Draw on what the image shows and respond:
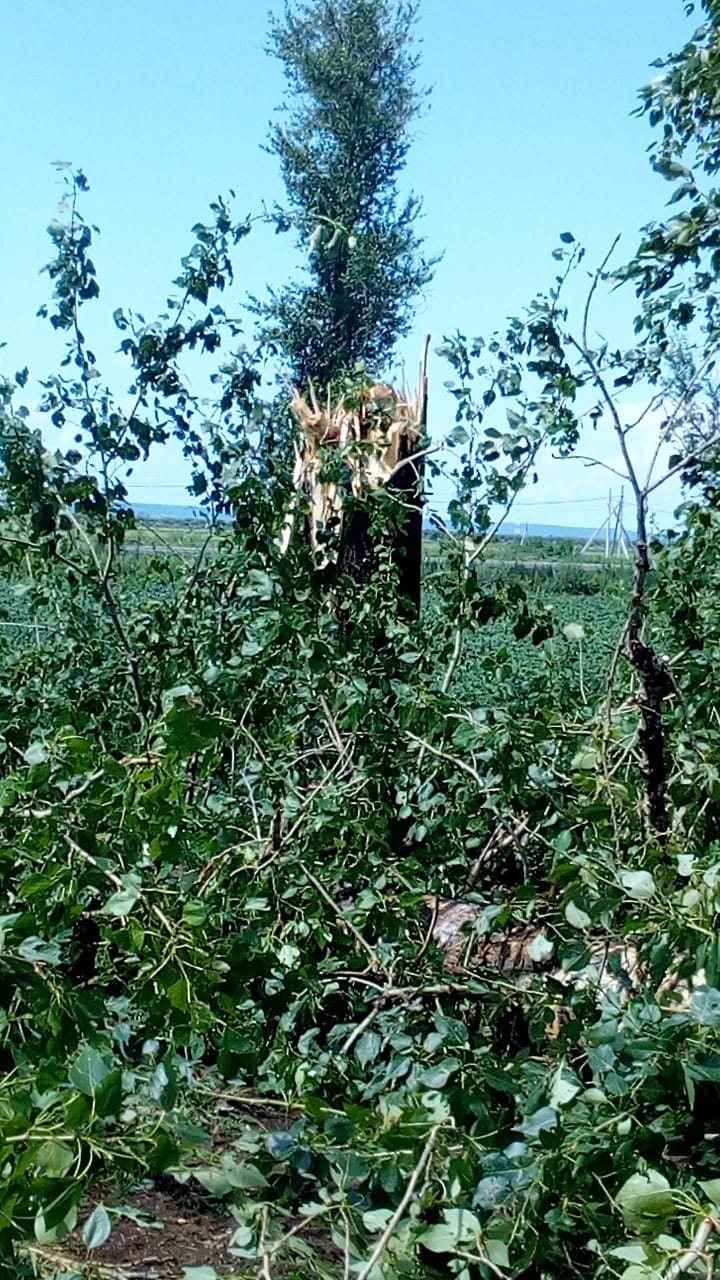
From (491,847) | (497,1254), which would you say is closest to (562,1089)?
(497,1254)

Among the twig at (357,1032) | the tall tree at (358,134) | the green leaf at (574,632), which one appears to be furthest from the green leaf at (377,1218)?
the tall tree at (358,134)

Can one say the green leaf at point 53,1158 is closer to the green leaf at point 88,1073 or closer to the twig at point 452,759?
the green leaf at point 88,1073

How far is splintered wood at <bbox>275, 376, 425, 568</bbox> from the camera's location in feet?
10.7

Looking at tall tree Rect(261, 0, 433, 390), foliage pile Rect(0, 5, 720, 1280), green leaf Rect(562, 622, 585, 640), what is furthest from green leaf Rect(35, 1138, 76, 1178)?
tall tree Rect(261, 0, 433, 390)

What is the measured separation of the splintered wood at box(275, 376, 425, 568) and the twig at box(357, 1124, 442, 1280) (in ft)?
5.59

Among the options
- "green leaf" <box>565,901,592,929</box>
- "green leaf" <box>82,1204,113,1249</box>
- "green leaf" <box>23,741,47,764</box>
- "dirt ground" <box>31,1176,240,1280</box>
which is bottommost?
"dirt ground" <box>31,1176,240,1280</box>

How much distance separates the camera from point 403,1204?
4.73 ft

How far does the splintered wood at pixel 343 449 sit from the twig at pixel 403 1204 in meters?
1.70

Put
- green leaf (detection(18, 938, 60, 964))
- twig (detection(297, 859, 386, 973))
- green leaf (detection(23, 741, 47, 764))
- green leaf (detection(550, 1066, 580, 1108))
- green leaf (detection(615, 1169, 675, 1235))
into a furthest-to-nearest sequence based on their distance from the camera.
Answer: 1. twig (detection(297, 859, 386, 973))
2. green leaf (detection(23, 741, 47, 764))
3. green leaf (detection(550, 1066, 580, 1108))
4. green leaf (detection(18, 938, 60, 964))
5. green leaf (detection(615, 1169, 675, 1235))

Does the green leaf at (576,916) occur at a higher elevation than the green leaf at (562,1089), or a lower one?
higher

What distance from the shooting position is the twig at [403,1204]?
1.41m

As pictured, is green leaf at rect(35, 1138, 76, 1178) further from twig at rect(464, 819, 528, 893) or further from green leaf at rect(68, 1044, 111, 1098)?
twig at rect(464, 819, 528, 893)

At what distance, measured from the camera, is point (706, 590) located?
359 centimetres

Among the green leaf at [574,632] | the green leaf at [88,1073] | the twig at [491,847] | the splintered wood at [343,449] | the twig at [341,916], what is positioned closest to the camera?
the green leaf at [88,1073]
